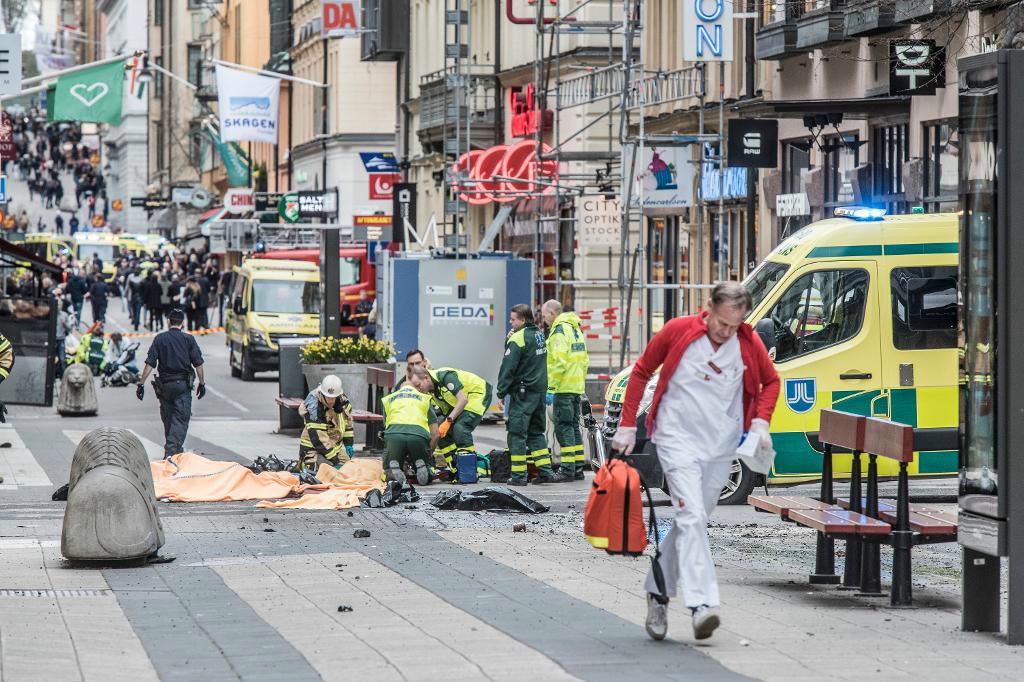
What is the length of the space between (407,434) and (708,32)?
11.8m

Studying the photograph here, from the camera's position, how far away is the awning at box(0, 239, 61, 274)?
25.6 metres

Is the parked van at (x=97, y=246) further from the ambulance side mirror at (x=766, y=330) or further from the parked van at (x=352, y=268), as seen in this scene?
the ambulance side mirror at (x=766, y=330)

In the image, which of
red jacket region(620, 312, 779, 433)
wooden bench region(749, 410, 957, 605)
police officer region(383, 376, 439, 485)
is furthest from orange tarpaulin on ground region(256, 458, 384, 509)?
red jacket region(620, 312, 779, 433)

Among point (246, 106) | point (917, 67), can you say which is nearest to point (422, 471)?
point (917, 67)

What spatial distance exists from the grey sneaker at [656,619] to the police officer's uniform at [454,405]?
30.4 feet

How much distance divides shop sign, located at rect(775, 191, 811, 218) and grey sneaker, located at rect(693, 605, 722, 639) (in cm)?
1863

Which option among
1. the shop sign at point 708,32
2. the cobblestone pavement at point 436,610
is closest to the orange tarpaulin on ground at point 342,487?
the cobblestone pavement at point 436,610

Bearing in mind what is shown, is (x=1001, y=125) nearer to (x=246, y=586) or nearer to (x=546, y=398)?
(x=246, y=586)

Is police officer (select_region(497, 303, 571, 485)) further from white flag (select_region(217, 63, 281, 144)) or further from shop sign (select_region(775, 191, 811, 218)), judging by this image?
white flag (select_region(217, 63, 281, 144))

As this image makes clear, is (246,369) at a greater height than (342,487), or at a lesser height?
greater

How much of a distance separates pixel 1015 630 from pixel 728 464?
58.1 inches

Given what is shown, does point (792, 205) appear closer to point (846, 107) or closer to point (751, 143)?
point (751, 143)

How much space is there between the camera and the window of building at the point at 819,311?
15867mm

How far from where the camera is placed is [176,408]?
20500mm
